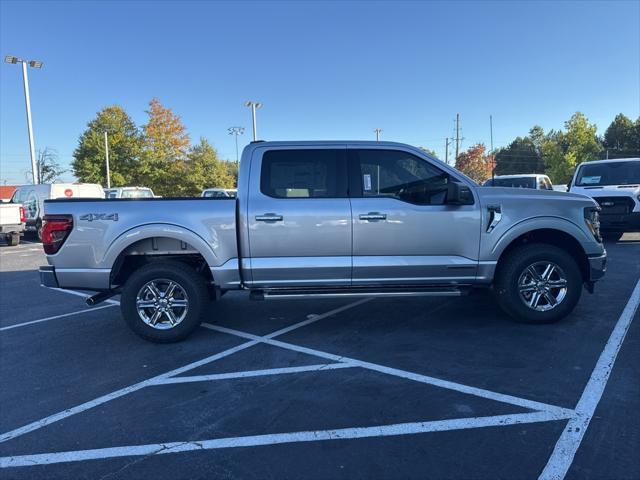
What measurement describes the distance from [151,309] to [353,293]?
220 centimetres

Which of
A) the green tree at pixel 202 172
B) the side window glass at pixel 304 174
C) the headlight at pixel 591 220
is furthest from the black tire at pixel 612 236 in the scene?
the green tree at pixel 202 172

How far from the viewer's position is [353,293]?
195 inches

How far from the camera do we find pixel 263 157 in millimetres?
5027

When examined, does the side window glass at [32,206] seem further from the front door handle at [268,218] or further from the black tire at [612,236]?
the black tire at [612,236]

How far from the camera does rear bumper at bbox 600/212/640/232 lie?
34.5 feet

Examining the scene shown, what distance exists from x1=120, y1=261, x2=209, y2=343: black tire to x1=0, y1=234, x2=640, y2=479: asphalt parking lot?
159mm

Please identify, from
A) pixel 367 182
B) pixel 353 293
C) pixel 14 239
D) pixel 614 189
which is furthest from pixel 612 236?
pixel 14 239

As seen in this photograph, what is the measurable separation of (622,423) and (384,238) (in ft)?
8.50

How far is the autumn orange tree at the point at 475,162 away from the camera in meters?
71.6

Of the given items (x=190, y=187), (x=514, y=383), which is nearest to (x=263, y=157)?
(x=514, y=383)

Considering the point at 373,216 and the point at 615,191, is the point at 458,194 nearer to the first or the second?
the point at 373,216

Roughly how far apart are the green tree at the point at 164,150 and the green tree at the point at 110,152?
7.18ft

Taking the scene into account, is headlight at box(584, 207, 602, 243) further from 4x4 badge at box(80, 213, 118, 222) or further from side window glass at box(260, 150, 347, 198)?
4x4 badge at box(80, 213, 118, 222)

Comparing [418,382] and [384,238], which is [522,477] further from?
[384,238]
